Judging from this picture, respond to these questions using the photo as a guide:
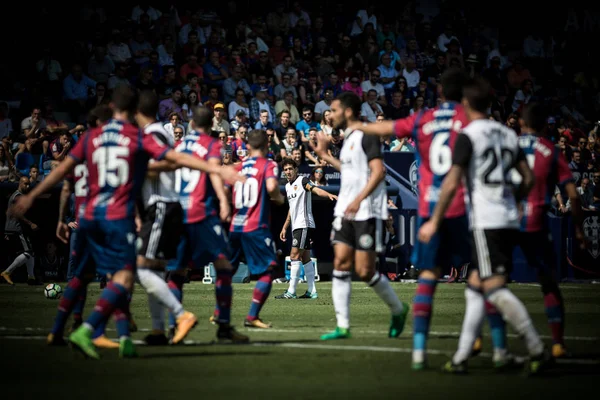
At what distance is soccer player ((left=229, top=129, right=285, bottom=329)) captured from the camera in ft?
40.5

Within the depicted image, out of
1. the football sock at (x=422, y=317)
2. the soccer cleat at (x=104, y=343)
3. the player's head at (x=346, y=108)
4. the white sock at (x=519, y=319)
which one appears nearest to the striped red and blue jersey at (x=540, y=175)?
the football sock at (x=422, y=317)

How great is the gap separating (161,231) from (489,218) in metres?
3.57

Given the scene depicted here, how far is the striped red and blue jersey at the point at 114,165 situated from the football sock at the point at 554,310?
3773 millimetres

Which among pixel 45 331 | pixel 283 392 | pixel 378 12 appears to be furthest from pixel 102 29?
pixel 283 392

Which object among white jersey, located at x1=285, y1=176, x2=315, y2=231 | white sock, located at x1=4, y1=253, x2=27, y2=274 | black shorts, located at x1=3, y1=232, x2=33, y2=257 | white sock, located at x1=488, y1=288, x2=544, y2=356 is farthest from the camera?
black shorts, located at x1=3, y1=232, x2=33, y2=257

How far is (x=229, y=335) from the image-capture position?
10.9m

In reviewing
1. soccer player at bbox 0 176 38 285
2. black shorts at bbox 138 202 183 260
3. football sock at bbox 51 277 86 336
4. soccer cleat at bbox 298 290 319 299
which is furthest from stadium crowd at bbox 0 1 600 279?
football sock at bbox 51 277 86 336

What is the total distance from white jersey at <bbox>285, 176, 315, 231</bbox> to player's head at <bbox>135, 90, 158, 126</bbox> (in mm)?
8655

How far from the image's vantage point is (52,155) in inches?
869

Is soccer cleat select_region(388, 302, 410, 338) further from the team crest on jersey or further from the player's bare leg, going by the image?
the team crest on jersey

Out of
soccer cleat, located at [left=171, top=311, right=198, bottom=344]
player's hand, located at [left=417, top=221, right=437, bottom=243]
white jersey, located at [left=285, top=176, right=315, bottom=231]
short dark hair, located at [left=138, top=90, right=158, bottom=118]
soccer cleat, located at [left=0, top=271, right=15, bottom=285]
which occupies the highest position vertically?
short dark hair, located at [left=138, top=90, right=158, bottom=118]

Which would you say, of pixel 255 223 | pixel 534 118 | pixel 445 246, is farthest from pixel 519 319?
pixel 255 223

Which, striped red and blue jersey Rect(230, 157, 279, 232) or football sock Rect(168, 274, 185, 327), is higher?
striped red and blue jersey Rect(230, 157, 279, 232)

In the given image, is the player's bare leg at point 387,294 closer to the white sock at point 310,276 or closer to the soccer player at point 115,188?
the soccer player at point 115,188
